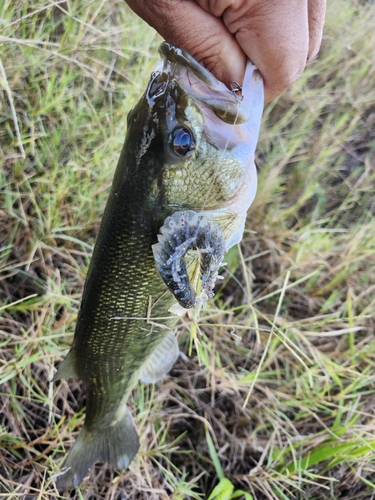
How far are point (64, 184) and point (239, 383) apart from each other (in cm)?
166

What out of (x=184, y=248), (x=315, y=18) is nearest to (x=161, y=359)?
(x=184, y=248)

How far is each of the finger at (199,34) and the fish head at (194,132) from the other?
72 millimetres

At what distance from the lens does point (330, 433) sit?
2.59 metres

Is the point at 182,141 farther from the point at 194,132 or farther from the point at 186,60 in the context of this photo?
the point at 186,60

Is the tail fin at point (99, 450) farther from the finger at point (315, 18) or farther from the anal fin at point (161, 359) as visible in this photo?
the finger at point (315, 18)

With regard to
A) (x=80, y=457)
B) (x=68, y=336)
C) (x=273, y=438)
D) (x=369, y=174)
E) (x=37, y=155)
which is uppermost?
(x=37, y=155)

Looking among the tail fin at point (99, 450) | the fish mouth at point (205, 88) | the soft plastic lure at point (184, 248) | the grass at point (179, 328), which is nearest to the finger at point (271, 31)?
the fish mouth at point (205, 88)

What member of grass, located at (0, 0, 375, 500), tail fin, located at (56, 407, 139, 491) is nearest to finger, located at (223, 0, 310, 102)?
grass, located at (0, 0, 375, 500)

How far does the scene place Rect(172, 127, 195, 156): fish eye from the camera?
4.99 ft

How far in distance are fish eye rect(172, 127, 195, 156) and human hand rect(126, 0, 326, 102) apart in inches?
9.7

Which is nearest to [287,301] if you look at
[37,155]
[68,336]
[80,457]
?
[68,336]

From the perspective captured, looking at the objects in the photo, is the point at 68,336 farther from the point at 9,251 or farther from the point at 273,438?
the point at 273,438

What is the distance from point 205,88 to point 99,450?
1841 mm

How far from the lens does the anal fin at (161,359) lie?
7.66 feet
